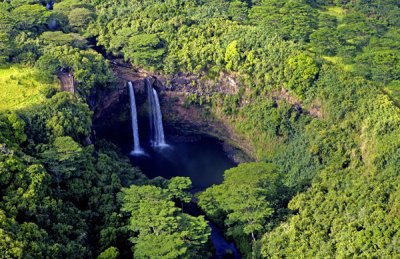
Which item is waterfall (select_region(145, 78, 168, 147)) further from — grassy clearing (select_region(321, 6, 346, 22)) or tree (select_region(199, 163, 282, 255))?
grassy clearing (select_region(321, 6, 346, 22))

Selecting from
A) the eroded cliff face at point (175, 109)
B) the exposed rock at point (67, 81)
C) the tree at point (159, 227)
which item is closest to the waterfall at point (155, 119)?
the eroded cliff face at point (175, 109)

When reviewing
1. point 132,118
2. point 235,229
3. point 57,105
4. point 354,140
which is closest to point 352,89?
point 354,140

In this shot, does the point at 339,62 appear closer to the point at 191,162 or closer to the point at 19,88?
the point at 191,162

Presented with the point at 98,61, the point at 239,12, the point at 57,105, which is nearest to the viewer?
the point at 57,105

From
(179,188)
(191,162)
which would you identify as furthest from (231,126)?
(179,188)

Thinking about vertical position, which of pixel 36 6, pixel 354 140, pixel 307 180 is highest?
pixel 36 6

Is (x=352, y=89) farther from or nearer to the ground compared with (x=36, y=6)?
nearer to the ground

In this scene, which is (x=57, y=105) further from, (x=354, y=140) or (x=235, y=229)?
(x=354, y=140)
